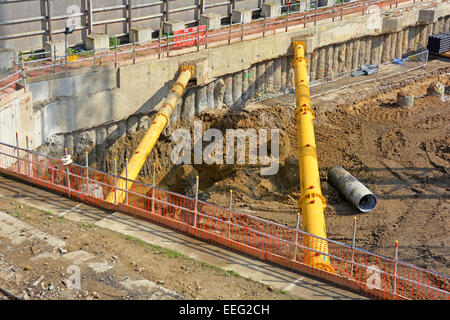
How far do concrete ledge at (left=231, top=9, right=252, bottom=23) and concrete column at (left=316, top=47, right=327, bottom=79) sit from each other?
3.89 meters

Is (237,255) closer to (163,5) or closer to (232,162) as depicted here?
(232,162)

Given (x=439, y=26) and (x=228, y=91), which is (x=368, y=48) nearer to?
(x=439, y=26)

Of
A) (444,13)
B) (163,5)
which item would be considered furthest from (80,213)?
(444,13)

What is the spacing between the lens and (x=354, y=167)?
909 inches

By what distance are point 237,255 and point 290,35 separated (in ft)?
49.5

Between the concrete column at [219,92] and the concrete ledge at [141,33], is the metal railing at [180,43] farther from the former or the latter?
the concrete column at [219,92]

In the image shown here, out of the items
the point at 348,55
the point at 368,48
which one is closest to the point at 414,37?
the point at 368,48

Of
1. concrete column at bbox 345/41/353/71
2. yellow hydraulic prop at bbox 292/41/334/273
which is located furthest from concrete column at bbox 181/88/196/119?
concrete column at bbox 345/41/353/71

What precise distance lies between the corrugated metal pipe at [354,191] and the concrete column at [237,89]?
6643 mm

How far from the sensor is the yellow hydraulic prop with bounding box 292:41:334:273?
47.7ft

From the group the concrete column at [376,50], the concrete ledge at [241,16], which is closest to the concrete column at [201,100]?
the concrete ledge at [241,16]

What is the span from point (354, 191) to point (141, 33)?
1003 cm

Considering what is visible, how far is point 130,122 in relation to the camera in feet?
77.0

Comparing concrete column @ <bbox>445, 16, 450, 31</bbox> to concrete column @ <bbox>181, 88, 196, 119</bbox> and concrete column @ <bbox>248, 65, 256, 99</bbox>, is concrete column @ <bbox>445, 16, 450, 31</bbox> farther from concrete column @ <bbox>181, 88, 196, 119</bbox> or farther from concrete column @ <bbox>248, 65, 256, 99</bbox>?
concrete column @ <bbox>181, 88, 196, 119</bbox>
